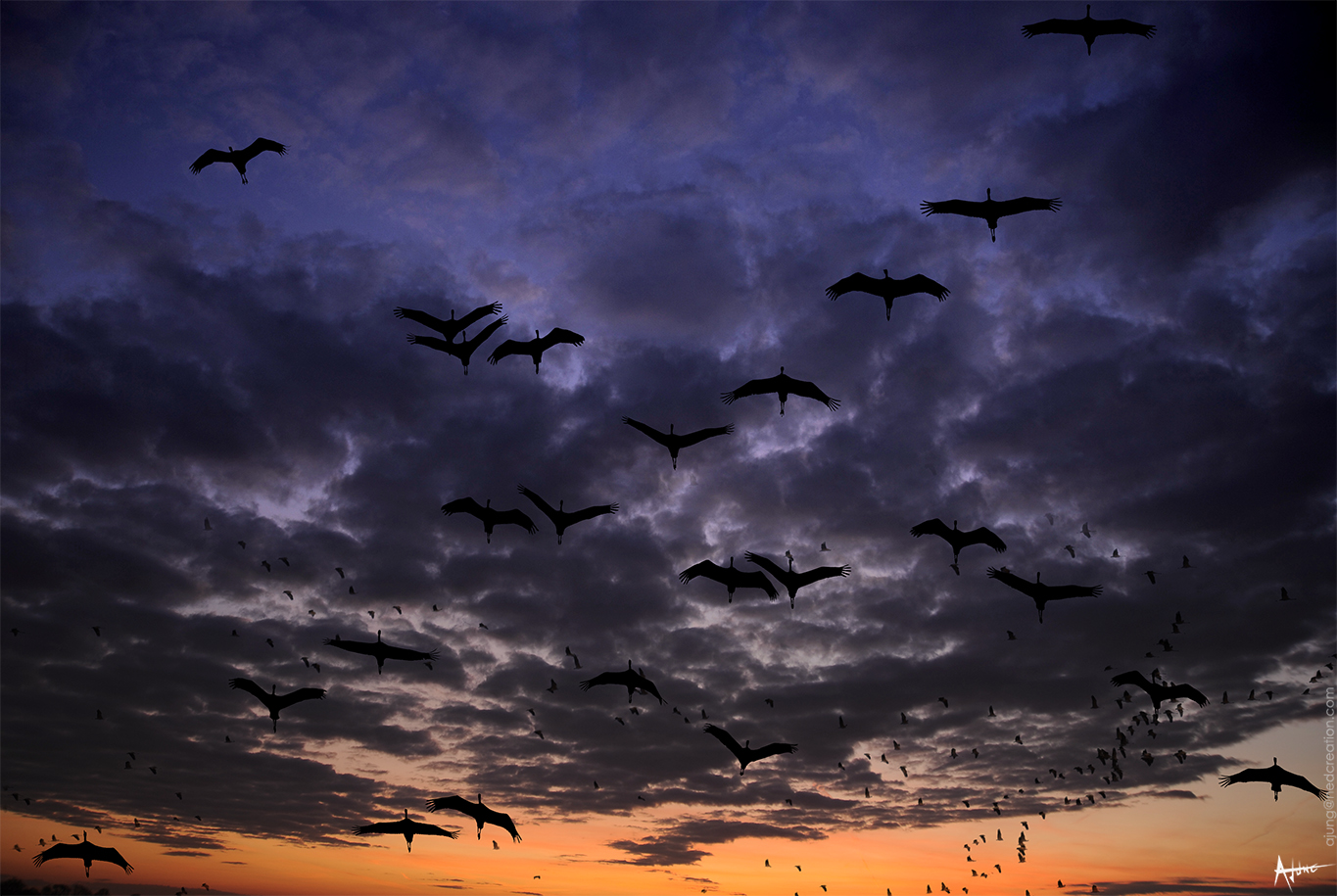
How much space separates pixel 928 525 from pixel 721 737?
16.0 metres

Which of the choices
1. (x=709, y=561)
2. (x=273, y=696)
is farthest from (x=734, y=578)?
(x=273, y=696)

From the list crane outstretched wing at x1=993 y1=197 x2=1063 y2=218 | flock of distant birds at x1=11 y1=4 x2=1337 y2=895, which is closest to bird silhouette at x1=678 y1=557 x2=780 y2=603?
flock of distant birds at x1=11 y1=4 x2=1337 y2=895

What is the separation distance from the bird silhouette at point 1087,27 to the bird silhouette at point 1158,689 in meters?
29.8

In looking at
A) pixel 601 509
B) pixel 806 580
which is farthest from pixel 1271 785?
pixel 601 509

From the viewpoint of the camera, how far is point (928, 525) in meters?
41.6

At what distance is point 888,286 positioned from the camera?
129 ft

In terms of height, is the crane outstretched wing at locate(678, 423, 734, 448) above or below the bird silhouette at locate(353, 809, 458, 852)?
above

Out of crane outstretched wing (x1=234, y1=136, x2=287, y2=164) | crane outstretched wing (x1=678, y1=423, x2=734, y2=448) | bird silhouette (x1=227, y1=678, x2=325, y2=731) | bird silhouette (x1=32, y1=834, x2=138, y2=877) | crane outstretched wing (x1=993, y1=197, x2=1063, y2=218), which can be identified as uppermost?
crane outstretched wing (x1=234, y1=136, x2=287, y2=164)

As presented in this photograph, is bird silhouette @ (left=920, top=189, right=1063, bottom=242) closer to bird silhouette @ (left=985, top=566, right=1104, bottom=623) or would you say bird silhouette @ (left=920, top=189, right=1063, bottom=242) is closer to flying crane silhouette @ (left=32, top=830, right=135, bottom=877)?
bird silhouette @ (left=985, top=566, right=1104, bottom=623)

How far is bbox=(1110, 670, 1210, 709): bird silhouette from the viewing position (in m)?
42.9

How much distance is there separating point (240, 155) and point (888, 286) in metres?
30.1

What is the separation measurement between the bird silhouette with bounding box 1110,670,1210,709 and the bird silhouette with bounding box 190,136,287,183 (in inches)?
1869

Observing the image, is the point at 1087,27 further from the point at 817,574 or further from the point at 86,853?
the point at 86,853

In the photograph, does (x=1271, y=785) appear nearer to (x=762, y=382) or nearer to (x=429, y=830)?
(x=762, y=382)
